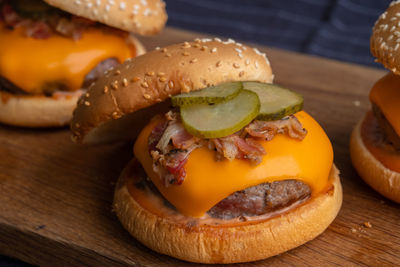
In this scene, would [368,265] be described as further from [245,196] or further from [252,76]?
[252,76]

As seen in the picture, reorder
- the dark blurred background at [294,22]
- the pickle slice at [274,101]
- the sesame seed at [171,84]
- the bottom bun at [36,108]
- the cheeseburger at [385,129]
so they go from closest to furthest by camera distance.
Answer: the pickle slice at [274,101] < the sesame seed at [171,84] < the cheeseburger at [385,129] < the bottom bun at [36,108] < the dark blurred background at [294,22]

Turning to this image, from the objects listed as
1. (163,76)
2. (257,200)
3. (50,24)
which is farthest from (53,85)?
(257,200)

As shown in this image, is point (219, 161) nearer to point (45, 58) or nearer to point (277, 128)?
point (277, 128)

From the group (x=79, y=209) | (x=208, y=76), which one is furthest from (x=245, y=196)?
(x=79, y=209)

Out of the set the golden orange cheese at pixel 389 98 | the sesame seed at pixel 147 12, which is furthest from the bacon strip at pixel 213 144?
the sesame seed at pixel 147 12

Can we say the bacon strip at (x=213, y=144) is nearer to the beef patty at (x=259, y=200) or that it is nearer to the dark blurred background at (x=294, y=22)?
the beef patty at (x=259, y=200)
